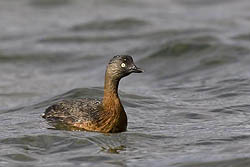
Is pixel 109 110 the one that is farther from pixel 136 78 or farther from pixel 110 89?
pixel 136 78

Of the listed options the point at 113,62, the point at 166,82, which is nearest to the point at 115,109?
the point at 113,62

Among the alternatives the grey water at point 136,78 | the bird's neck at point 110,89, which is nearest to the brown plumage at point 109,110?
the bird's neck at point 110,89

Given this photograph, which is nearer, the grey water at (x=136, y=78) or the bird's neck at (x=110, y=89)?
the grey water at (x=136, y=78)

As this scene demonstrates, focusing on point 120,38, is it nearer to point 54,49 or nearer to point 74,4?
point 54,49

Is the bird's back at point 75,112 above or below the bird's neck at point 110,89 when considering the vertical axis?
below

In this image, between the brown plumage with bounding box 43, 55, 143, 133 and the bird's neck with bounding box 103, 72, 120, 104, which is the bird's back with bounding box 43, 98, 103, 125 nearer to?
the brown plumage with bounding box 43, 55, 143, 133

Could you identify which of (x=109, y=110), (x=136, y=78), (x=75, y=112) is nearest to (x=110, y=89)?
(x=109, y=110)

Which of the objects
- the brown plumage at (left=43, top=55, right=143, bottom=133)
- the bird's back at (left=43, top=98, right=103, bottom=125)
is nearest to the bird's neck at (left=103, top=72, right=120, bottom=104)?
the brown plumage at (left=43, top=55, right=143, bottom=133)

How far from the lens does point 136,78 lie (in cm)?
1998

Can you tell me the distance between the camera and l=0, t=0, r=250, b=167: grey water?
12367 millimetres

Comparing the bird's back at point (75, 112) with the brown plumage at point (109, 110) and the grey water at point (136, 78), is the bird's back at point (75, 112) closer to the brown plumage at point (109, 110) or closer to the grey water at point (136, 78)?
the brown plumage at point (109, 110)

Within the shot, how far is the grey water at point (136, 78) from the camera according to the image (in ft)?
40.6

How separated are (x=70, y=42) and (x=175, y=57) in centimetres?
424

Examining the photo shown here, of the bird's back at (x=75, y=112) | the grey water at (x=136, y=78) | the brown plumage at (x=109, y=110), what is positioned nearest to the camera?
the grey water at (x=136, y=78)
